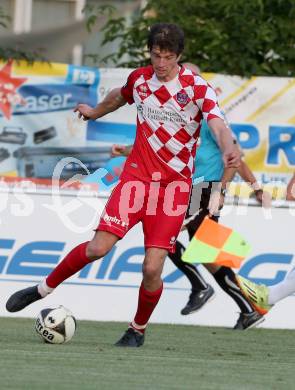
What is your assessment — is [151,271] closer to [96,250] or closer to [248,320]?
→ [96,250]

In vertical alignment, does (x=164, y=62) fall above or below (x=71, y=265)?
above

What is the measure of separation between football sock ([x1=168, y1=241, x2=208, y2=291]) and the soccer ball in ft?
8.46

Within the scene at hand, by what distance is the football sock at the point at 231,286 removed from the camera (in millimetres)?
9852

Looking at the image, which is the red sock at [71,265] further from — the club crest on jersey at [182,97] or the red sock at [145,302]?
the club crest on jersey at [182,97]

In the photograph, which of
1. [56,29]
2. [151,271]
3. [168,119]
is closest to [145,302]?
[151,271]

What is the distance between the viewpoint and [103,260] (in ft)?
34.4

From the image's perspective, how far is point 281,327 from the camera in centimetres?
1057

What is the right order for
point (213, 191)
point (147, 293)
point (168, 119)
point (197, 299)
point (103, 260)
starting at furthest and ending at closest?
1. point (103, 260)
2. point (197, 299)
3. point (213, 191)
4. point (147, 293)
5. point (168, 119)

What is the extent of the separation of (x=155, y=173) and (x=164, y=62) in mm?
736

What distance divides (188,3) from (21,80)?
87.8 inches

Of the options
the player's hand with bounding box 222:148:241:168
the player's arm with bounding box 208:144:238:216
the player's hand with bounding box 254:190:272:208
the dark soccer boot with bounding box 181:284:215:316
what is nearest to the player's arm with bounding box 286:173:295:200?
the player's arm with bounding box 208:144:238:216

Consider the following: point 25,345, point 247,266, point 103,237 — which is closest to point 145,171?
point 103,237

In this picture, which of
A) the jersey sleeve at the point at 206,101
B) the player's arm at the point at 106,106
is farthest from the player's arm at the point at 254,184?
the jersey sleeve at the point at 206,101

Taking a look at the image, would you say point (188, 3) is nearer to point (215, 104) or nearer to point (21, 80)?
point (21, 80)
